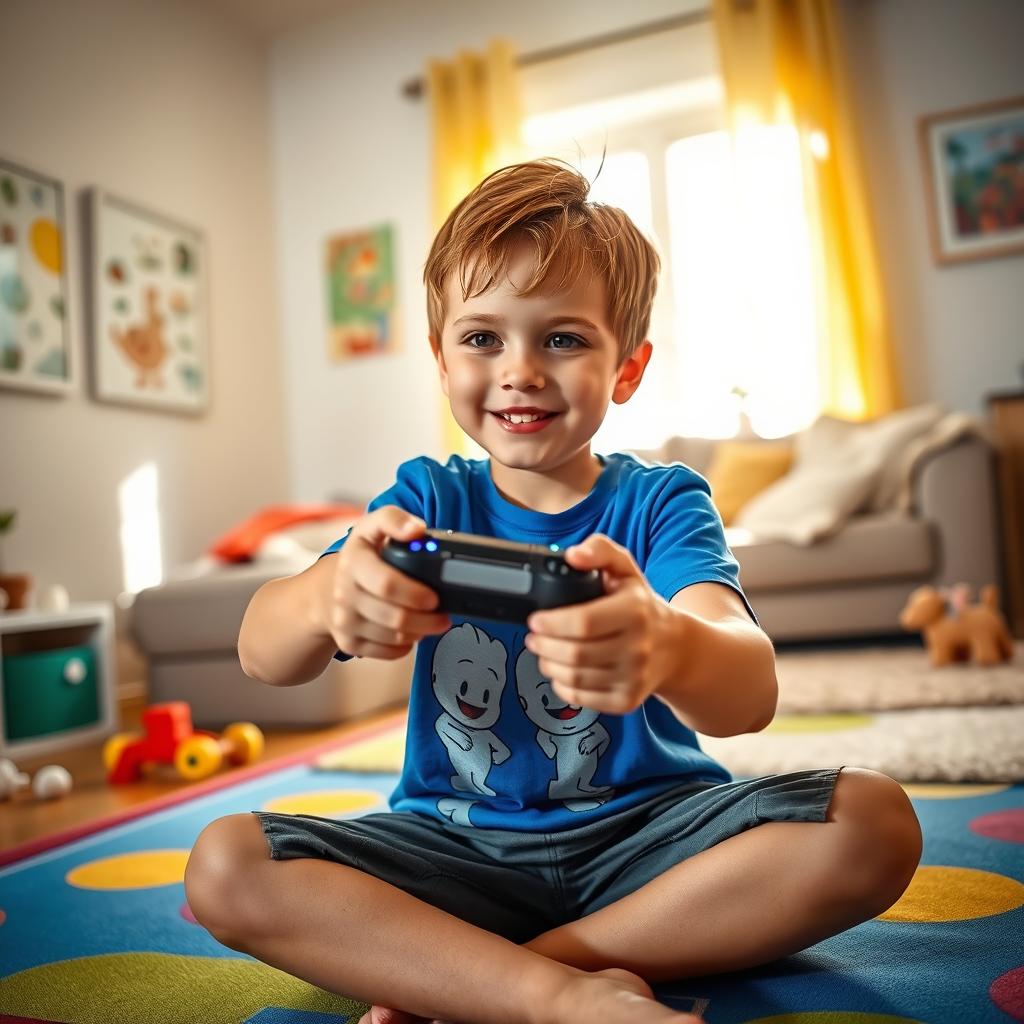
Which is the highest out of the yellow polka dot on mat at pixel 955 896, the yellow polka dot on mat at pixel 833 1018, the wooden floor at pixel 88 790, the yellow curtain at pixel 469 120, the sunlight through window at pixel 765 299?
the yellow curtain at pixel 469 120

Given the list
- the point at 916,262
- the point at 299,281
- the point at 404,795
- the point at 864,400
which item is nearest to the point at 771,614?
the point at 864,400

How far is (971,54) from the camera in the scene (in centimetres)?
377

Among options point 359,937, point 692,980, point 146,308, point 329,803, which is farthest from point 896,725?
point 146,308

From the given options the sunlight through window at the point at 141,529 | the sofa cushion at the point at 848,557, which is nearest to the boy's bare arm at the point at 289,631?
the sofa cushion at the point at 848,557

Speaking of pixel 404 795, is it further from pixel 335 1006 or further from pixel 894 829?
pixel 894 829

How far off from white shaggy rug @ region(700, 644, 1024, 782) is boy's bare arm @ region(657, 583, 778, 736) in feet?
1.61

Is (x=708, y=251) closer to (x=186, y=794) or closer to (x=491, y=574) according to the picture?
(x=186, y=794)

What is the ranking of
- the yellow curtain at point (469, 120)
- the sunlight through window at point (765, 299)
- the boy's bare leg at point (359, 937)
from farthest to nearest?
the yellow curtain at point (469, 120), the sunlight through window at point (765, 299), the boy's bare leg at point (359, 937)

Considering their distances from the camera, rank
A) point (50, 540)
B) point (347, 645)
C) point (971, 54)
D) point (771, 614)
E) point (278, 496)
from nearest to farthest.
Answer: point (347, 645)
point (771, 614)
point (50, 540)
point (971, 54)
point (278, 496)

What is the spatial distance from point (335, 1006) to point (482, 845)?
0.55 ft

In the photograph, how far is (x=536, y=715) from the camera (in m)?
0.85

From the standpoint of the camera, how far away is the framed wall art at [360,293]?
4547 mm

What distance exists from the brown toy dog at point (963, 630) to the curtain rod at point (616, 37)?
2.63m

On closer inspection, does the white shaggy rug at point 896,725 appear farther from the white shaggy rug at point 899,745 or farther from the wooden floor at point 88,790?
the wooden floor at point 88,790
